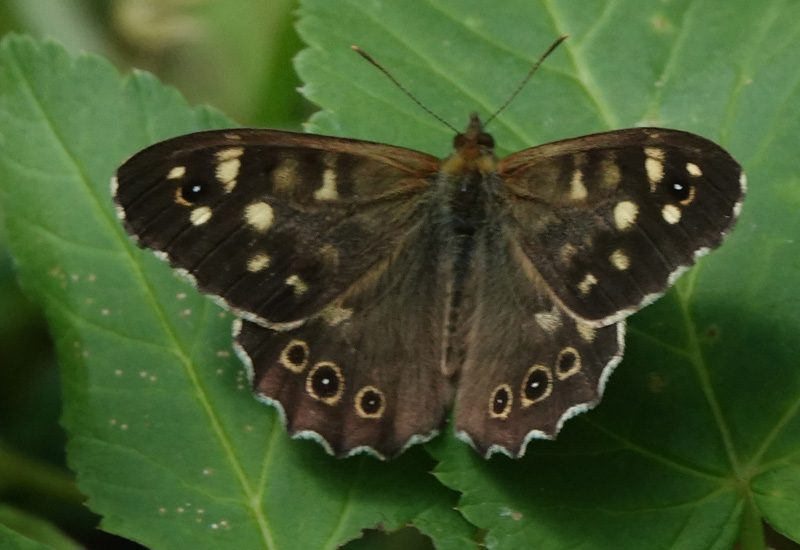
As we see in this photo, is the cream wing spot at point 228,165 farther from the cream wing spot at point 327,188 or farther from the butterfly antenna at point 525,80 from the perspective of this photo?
the butterfly antenna at point 525,80

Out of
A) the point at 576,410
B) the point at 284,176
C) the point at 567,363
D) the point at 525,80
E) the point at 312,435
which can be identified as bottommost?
the point at 312,435

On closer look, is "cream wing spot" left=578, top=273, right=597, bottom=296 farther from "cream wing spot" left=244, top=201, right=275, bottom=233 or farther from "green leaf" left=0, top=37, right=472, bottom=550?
"cream wing spot" left=244, top=201, right=275, bottom=233

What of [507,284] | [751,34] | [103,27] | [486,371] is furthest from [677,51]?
[103,27]

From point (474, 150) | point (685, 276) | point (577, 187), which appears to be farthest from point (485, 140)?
point (685, 276)

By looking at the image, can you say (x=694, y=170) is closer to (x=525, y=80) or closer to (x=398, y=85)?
(x=525, y=80)

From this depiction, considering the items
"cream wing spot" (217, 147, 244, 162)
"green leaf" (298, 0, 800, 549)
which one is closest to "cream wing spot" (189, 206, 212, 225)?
"cream wing spot" (217, 147, 244, 162)
